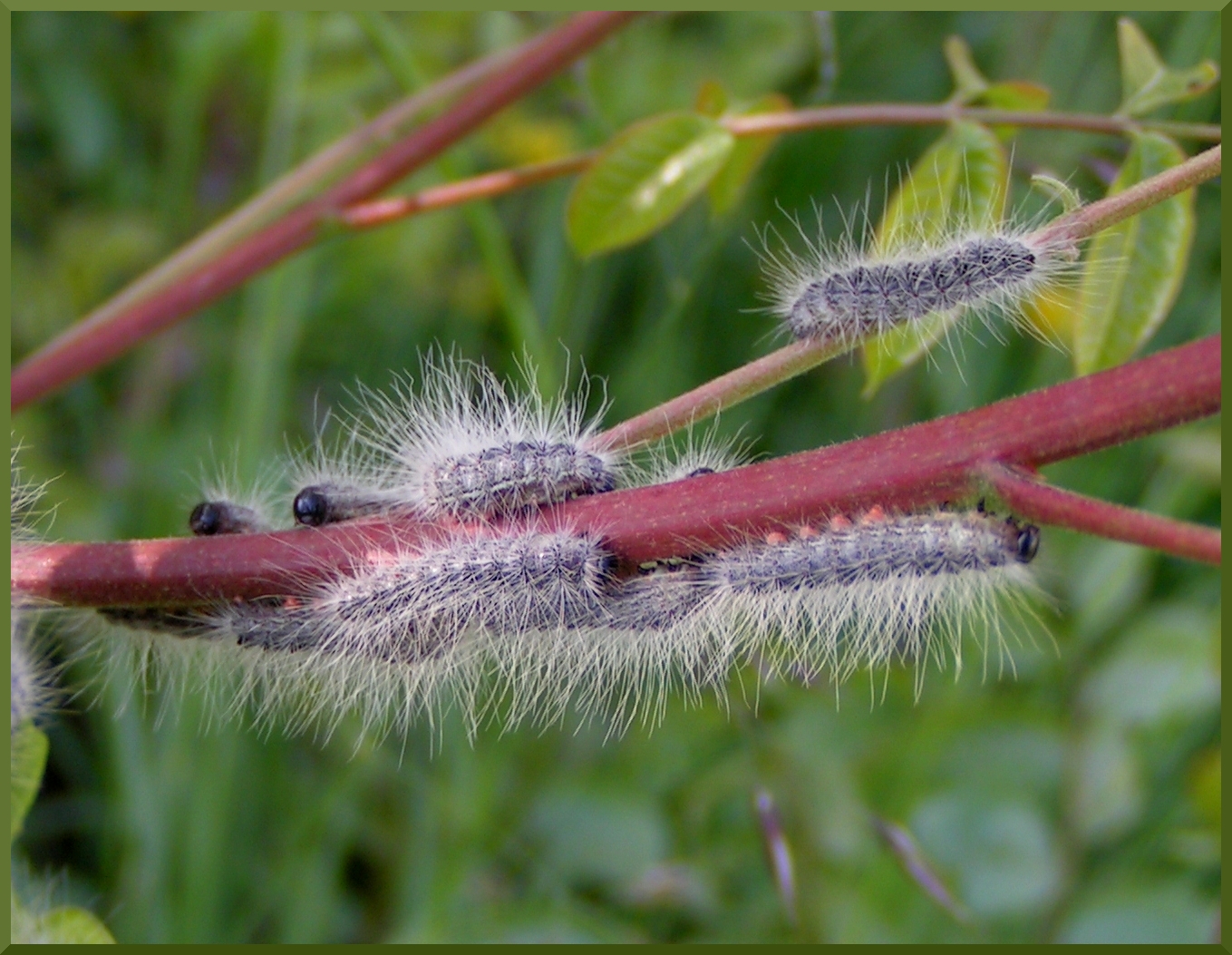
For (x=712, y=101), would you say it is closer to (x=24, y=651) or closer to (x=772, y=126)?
(x=772, y=126)

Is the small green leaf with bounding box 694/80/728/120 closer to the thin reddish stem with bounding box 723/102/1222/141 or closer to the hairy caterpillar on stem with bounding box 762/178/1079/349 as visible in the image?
the thin reddish stem with bounding box 723/102/1222/141

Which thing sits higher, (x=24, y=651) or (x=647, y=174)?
(x=647, y=174)

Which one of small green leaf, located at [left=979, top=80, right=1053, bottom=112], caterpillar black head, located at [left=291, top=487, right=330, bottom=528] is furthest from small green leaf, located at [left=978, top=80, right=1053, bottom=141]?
caterpillar black head, located at [left=291, top=487, right=330, bottom=528]

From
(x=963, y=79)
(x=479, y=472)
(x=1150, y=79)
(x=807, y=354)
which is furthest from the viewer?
(x=963, y=79)

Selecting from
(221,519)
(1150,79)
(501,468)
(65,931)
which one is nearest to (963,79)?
(1150,79)

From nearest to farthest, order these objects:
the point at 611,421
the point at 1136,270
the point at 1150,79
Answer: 1. the point at 1136,270
2. the point at 1150,79
3. the point at 611,421

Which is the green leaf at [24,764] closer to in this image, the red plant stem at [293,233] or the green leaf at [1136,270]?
the red plant stem at [293,233]

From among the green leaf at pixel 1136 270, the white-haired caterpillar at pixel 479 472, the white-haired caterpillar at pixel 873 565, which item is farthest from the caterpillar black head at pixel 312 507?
the green leaf at pixel 1136 270
